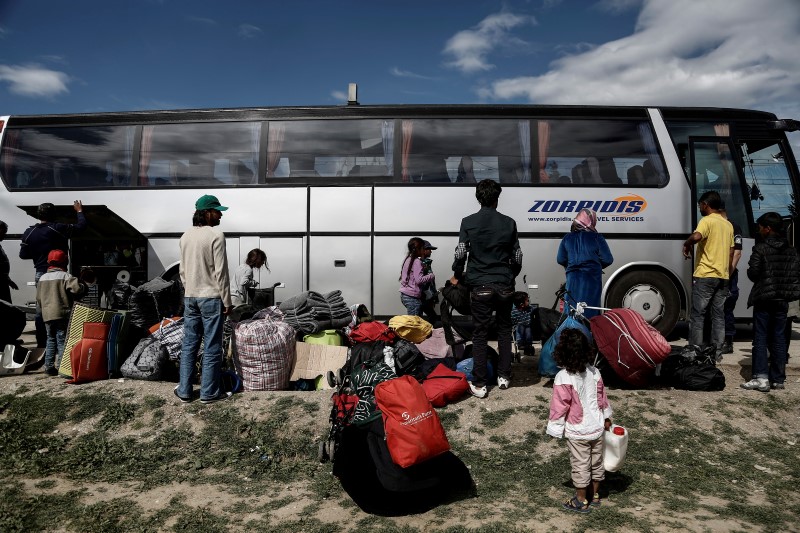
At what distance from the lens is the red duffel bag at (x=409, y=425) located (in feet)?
13.1

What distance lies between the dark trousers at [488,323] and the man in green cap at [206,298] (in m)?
2.59

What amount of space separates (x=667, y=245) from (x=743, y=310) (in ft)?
5.42

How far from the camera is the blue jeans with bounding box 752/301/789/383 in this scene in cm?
627

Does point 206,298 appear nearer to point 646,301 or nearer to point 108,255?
point 108,255

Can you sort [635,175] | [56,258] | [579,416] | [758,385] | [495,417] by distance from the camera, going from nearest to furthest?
[579,416] < [495,417] < [758,385] < [56,258] < [635,175]

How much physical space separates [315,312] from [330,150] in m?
2.91

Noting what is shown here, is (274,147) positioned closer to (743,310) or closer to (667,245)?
(667,245)

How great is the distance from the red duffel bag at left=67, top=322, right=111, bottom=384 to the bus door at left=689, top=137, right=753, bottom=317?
831 centimetres

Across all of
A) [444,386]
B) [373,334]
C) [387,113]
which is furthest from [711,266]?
[387,113]

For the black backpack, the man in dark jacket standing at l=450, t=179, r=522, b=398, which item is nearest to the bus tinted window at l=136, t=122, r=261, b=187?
the black backpack

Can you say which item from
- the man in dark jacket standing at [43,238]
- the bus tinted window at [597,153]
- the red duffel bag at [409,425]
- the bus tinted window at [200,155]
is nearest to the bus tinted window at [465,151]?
the bus tinted window at [597,153]

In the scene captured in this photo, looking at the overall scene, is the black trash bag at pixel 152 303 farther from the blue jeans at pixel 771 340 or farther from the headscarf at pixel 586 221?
the blue jeans at pixel 771 340

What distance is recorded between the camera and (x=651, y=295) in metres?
8.83

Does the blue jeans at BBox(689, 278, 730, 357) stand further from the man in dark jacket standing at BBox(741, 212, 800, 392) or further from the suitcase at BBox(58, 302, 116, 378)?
the suitcase at BBox(58, 302, 116, 378)
